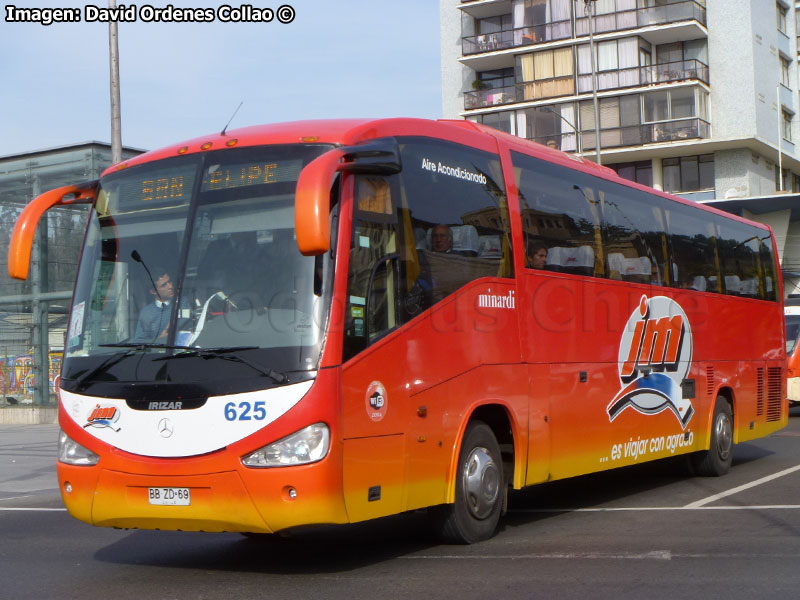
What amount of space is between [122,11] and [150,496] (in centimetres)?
1321

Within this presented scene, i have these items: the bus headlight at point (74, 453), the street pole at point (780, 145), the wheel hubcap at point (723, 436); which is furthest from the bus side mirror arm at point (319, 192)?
the street pole at point (780, 145)

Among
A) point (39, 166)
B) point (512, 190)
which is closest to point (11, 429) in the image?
point (39, 166)

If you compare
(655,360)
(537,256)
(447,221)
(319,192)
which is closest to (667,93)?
(655,360)

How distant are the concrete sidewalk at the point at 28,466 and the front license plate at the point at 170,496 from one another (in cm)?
654

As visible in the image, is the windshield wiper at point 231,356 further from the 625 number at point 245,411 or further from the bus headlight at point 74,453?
the bus headlight at point 74,453

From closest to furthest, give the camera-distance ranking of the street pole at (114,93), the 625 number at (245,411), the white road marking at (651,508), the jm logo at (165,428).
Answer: the 625 number at (245,411), the jm logo at (165,428), the white road marking at (651,508), the street pole at (114,93)

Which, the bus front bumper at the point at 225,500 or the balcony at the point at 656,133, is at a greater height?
the balcony at the point at 656,133

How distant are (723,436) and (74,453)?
9.38 metres

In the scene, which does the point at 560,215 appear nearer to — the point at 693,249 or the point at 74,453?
the point at 693,249

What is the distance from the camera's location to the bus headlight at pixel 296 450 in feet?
23.8

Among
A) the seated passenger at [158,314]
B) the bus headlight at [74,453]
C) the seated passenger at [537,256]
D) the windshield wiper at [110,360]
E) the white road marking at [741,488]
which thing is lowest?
the white road marking at [741,488]

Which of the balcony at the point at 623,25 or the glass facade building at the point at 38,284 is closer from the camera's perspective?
the glass facade building at the point at 38,284

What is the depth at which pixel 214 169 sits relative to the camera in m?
8.04

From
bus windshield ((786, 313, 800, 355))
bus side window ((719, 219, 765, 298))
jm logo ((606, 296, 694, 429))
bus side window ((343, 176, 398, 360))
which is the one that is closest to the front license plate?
bus side window ((343, 176, 398, 360))
